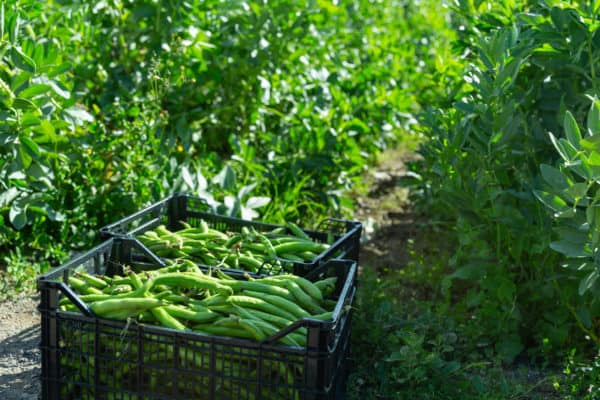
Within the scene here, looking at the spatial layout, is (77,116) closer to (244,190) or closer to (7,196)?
(7,196)

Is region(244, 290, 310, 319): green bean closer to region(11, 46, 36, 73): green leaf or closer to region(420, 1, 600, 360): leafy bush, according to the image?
region(420, 1, 600, 360): leafy bush

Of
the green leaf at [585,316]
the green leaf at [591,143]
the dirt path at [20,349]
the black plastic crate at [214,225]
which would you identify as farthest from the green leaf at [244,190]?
the green leaf at [591,143]

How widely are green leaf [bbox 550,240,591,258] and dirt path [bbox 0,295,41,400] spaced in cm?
221

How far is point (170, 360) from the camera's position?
2.87 metres

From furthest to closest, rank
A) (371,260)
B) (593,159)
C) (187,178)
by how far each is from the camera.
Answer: (371,260), (187,178), (593,159)

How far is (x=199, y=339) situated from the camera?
2781 millimetres

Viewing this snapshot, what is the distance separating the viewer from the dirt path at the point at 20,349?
347cm

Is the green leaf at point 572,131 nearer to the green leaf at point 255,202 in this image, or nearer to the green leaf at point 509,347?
the green leaf at point 509,347

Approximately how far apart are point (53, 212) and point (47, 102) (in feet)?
2.10

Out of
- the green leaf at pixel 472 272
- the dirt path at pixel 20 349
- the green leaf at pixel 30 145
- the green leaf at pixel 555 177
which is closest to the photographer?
the green leaf at pixel 555 177

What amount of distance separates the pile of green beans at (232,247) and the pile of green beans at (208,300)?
9.4 inches

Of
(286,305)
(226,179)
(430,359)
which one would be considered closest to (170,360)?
(286,305)

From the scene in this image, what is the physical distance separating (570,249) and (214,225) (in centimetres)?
173

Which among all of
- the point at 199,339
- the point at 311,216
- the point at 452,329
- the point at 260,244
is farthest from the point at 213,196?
the point at 199,339
